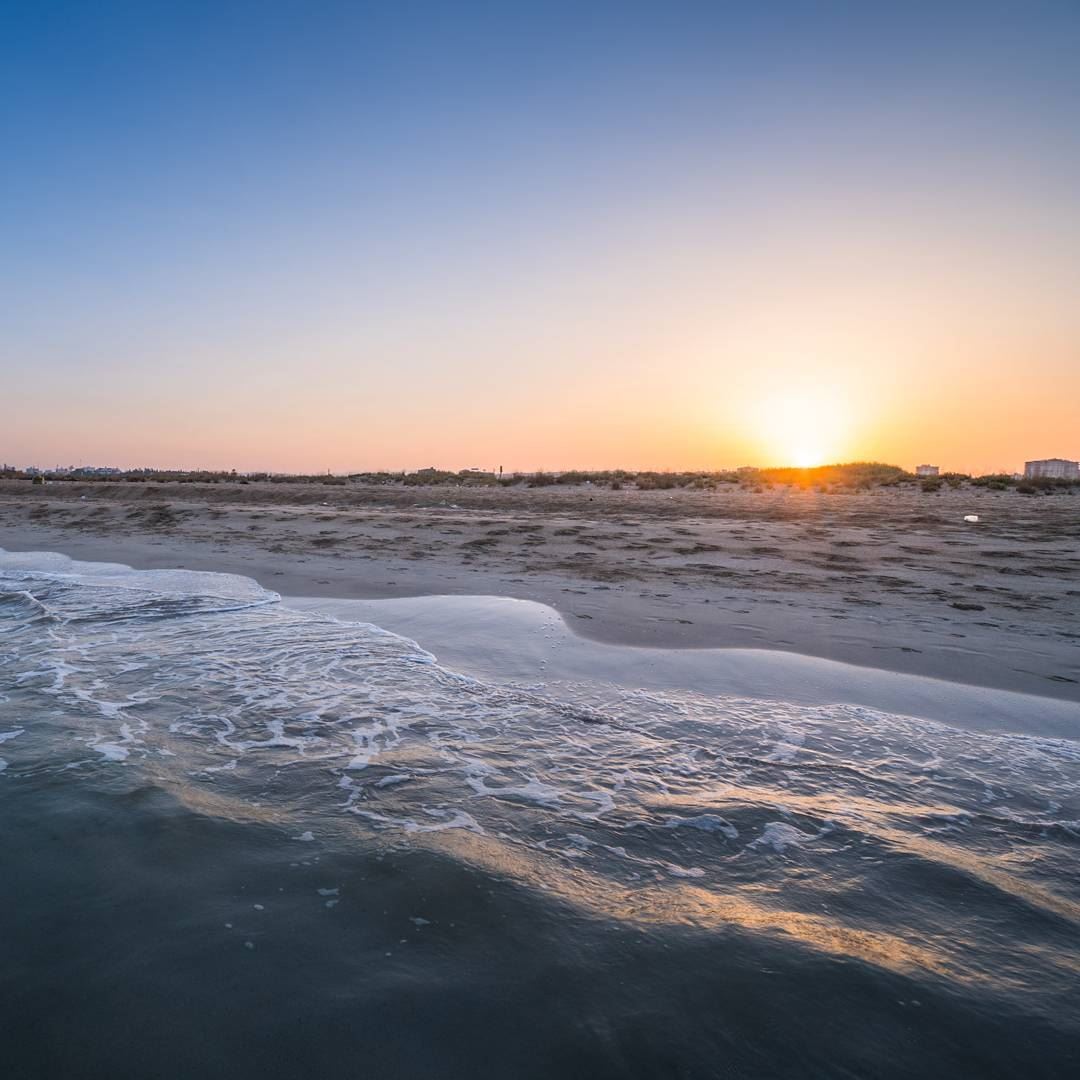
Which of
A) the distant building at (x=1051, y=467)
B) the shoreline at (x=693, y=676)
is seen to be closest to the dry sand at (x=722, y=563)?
the shoreline at (x=693, y=676)

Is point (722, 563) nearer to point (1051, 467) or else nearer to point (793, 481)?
point (793, 481)

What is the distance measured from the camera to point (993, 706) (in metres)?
5.23

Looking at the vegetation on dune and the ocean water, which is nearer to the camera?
the ocean water

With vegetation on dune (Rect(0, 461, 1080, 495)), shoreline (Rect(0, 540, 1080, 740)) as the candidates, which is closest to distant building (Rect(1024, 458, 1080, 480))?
vegetation on dune (Rect(0, 461, 1080, 495))

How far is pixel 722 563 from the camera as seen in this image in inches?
456

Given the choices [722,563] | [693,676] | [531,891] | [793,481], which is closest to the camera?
[531,891]

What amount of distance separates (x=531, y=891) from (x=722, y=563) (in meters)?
9.35

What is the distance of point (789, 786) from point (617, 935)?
167 centimetres

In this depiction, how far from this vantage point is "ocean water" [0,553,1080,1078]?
2129mm

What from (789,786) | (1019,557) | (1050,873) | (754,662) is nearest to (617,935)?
(789,786)

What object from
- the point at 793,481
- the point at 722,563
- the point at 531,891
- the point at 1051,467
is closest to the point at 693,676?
the point at 531,891

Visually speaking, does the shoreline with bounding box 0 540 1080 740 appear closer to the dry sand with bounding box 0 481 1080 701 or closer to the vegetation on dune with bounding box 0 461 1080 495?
the dry sand with bounding box 0 481 1080 701

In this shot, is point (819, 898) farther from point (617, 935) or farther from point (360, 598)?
point (360, 598)

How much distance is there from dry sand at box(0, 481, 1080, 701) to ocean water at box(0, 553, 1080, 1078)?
222 centimetres
